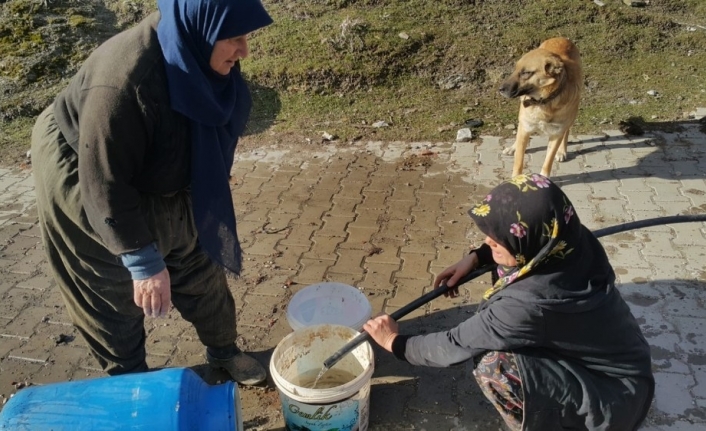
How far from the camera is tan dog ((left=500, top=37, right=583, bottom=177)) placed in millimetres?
4941

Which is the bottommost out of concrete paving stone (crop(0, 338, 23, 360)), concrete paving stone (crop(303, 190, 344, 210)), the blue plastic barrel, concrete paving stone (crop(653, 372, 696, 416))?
concrete paving stone (crop(653, 372, 696, 416))

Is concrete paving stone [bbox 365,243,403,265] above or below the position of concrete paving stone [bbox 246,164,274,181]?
below

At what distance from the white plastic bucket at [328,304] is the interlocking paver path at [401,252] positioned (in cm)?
33

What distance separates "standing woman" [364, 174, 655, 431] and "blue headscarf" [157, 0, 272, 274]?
860mm

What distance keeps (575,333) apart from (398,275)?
1.83m

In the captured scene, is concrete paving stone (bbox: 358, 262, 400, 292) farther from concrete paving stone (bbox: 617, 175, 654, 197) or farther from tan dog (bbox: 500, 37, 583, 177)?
concrete paving stone (bbox: 617, 175, 654, 197)

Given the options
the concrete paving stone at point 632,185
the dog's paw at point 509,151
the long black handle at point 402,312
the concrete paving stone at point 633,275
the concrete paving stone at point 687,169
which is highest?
the long black handle at point 402,312

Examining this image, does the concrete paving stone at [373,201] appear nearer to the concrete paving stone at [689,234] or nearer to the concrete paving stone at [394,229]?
the concrete paving stone at [394,229]

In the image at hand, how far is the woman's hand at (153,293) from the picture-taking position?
2.21 meters

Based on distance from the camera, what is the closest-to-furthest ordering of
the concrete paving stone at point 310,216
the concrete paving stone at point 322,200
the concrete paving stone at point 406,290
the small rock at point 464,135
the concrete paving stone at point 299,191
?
1. the concrete paving stone at point 406,290
2. the concrete paving stone at point 310,216
3. the concrete paving stone at point 322,200
4. the concrete paving stone at point 299,191
5. the small rock at point 464,135

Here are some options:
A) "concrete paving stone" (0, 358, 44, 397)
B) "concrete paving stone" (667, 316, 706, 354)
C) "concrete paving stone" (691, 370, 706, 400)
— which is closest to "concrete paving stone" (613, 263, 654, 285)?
"concrete paving stone" (667, 316, 706, 354)

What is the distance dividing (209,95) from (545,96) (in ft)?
11.7

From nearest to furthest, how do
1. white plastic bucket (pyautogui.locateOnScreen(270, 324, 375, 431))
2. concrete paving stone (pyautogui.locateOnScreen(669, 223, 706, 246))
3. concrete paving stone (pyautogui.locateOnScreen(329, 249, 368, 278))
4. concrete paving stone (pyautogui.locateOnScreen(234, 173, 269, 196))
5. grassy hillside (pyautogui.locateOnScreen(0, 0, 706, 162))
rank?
1. white plastic bucket (pyautogui.locateOnScreen(270, 324, 375, 431))
2. concrete paving stone (pyautogui.locateOnScreen(329, 249, 368, 278))
3. concrete paving stone (pyautogui.locateOnScreen(669, 223, 706, 246))
4. concrete paving stone (pyautogui.locateOnScreen(234, 173, 269, 196))
5. grassy hillside (pyautogui.locateOnScreen(0, 0, 706, 162))

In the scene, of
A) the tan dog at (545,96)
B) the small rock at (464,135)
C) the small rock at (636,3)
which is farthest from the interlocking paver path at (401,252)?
the small rock at (636,3)
